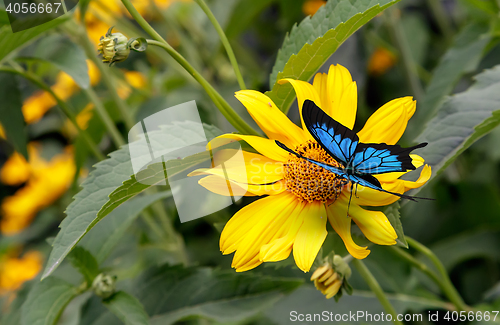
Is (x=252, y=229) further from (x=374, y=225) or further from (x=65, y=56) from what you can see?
(x=65, y=56)

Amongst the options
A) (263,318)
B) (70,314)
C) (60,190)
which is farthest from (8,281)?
(263,318)

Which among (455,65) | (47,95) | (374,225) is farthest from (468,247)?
(47,95)

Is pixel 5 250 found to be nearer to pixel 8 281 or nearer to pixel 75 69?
pixel 8 281

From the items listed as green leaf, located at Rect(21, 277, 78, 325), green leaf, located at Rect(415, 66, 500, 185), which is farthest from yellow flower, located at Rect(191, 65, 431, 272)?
green leaf, located at Rect(21, 277, 78, 325)

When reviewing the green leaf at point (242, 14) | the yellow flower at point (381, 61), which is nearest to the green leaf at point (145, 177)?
the green leaf at point (242, 14)

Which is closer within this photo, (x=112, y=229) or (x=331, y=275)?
(x=331, y=275)

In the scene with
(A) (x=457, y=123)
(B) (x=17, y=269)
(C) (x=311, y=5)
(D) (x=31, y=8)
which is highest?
(D) (x=31, y=8)

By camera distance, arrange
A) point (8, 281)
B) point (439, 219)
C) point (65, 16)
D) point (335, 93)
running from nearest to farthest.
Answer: point (335, 93) → point (65, 16) → point (439, 219) → point (8, 281)
